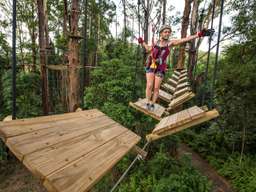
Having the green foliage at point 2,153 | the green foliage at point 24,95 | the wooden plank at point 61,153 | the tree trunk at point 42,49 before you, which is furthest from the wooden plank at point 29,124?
the green foliage at point 24,95

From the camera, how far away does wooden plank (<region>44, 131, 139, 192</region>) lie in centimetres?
71

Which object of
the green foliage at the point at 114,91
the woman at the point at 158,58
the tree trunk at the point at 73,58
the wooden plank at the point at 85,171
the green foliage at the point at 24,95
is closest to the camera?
the wooden plank at the point at 85,171

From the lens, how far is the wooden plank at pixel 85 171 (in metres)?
0.71

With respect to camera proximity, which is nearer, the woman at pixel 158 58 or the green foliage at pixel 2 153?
the woman at pixel 158 58

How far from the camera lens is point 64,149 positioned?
Answer: 95 centimetres

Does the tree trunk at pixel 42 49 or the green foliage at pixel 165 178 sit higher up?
the tree trunk at pixel 42 49

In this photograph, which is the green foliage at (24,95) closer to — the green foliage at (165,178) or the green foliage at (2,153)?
the green foliage at (2,153)

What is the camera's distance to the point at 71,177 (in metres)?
0.77

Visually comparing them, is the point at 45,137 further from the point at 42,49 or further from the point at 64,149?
the point at 42,49

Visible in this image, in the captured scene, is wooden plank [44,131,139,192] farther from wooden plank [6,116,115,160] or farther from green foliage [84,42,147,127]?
green foliage [84,42,147,127]

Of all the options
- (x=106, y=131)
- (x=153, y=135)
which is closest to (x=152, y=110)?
(x=153, y=135)

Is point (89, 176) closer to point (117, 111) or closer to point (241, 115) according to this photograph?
point (117, 111)

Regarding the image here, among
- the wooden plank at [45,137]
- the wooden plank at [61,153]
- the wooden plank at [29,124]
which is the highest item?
the wooden plank at [29,124]

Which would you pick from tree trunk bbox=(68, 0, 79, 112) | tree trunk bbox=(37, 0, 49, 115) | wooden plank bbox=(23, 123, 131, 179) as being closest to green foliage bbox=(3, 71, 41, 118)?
tree trunk bbox=(37, 0, 49, 115)
